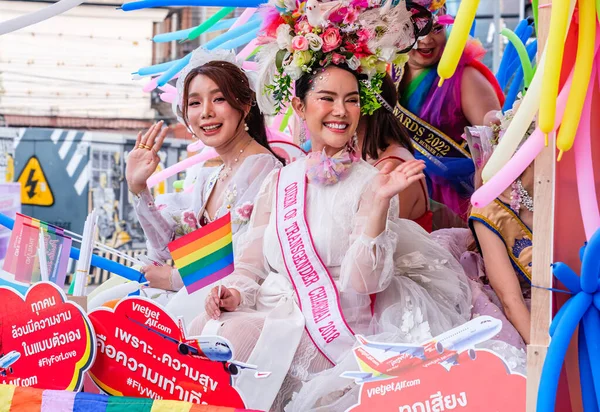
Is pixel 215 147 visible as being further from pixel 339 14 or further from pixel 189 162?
pixel 339 14

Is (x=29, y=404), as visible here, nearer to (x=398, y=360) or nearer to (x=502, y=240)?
(x=398, y=360)

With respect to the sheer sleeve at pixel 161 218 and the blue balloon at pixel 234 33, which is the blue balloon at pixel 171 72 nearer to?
the blue balloon at pixel 234 33

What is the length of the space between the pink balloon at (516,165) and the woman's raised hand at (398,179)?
43 cm

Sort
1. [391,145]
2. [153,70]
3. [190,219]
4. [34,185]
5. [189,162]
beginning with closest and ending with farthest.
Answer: [391,145] → [190,219] → [153,70] → [189,162] → [34,185]

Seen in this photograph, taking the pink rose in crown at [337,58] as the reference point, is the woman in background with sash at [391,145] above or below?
below

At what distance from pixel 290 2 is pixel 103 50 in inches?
406

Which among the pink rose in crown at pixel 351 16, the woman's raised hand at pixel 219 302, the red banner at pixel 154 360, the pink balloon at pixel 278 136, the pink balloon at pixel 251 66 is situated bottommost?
the red banner at pixel 154 360

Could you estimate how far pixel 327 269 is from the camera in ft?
7.80

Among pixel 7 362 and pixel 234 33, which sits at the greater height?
pixel 234 33

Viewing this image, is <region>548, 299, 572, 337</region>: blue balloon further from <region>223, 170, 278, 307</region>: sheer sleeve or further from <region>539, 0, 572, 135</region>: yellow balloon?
<region>223, 170, 278, 307</region>: sheer sleeve

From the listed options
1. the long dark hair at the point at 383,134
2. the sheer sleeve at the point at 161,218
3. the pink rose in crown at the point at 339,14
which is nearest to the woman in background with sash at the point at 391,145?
the long dark hair at the point at 383,134

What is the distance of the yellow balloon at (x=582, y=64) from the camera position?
5.37 ft

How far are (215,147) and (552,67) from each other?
5.51 feet

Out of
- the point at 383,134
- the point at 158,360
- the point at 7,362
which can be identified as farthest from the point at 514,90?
the point at 7,362
